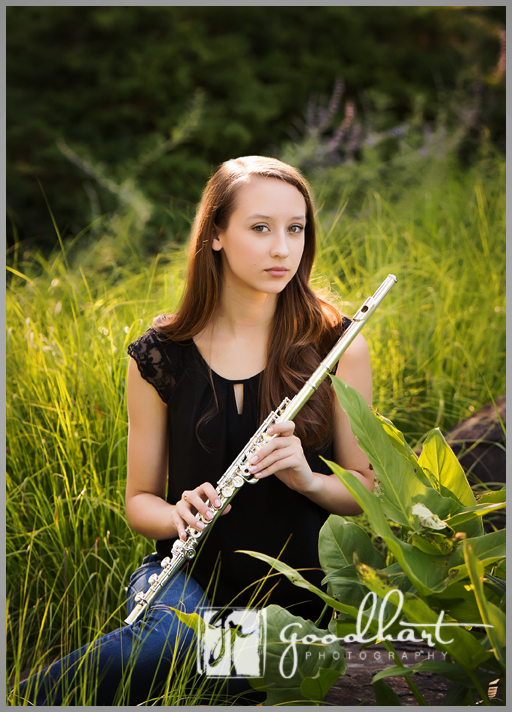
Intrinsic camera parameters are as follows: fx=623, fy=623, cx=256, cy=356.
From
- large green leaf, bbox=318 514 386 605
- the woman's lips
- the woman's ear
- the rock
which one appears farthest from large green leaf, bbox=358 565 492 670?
the rock

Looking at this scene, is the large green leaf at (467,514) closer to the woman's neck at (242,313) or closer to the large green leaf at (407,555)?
the large green leaf at (407,555)

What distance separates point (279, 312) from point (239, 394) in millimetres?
217

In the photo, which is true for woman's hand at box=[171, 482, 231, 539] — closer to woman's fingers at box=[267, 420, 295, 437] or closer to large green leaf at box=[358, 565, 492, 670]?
woman's fingers at box=[267, 420, 295, 437]

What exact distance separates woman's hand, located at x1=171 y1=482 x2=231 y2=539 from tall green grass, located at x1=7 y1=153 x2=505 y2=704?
32 centimetres

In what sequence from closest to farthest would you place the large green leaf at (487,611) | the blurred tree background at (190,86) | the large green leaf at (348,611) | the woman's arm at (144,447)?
the large green leaf at (487,611), the large green leaf at (348,611), the woman's arm at (144,447), the blurred tree background at (190,86)

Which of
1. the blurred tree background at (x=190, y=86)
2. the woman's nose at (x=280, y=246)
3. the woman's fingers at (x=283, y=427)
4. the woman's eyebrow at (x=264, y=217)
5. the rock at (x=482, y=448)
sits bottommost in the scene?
the woman's fingers at (x=283, y=427)

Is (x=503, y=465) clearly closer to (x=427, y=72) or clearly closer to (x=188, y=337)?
(x=188, y=337)

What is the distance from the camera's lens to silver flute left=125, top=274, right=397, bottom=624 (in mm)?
1142

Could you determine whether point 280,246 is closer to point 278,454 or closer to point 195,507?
point 278,454

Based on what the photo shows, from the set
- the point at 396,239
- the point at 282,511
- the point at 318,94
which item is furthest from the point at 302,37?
the point at 282,511

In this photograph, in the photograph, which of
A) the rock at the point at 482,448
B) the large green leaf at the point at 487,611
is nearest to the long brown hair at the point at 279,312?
the large green leaf at the point at 487,611

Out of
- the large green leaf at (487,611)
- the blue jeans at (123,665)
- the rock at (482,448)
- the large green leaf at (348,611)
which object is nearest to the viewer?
the large green leaf at (487,611)

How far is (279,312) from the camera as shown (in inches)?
58.2

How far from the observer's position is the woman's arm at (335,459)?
1140 mm
